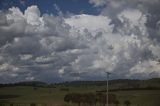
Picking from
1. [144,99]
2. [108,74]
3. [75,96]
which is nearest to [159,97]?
[144,99]

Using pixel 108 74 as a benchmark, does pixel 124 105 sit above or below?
below

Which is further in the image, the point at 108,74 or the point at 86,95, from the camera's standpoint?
the point at 86,95

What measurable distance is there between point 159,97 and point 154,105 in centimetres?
1963

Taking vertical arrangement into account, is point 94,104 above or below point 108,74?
below

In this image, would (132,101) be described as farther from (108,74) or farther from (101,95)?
(108,74)

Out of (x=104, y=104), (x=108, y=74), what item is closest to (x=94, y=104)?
(x=104, y=104)

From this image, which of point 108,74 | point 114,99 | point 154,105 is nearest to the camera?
point 108,74

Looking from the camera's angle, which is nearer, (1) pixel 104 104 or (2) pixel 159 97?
(1) pixel 104 104

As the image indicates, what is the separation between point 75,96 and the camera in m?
157

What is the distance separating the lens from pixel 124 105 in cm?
14888

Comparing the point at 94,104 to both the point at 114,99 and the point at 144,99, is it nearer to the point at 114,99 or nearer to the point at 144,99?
the point at 114,99

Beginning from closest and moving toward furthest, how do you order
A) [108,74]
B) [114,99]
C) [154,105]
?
[108,74], [154,105], [114,99]

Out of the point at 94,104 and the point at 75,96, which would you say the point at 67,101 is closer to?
the point at 75,96

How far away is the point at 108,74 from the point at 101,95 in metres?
53.6
